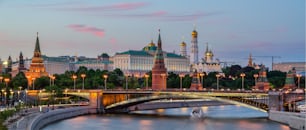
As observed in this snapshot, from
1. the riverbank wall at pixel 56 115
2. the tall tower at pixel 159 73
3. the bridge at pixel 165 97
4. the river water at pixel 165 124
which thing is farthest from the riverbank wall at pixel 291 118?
the tall tower at pixel 159 73

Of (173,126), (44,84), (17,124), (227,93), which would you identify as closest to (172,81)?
(44,84)

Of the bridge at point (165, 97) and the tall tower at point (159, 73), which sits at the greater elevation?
the tall tower at point (159, 73)

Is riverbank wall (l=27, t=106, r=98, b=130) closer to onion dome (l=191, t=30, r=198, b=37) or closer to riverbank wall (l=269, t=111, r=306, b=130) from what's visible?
riverbank wall (l=269, t=111, r=306, b=130)

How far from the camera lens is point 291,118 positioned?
47.3 meters

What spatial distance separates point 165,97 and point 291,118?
1804 centimetres

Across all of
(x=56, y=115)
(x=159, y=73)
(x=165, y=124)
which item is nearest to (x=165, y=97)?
(x=165, y=124)

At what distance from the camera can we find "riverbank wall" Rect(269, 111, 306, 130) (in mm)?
43541

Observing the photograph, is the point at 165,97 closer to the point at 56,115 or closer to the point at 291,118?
the point at 56,115

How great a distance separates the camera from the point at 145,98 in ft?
210

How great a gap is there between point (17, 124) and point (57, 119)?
13.5 metres

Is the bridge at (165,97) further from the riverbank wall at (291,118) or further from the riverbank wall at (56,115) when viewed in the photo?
the riverbank wall at (56,115)

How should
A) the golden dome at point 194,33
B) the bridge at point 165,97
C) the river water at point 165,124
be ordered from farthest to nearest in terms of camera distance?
the golden dome at point 194,33
the bridge at point 165,97
the river water at point 165,124

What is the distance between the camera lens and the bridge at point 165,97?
55.7 metres

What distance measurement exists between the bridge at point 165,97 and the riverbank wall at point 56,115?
2.65 meters
